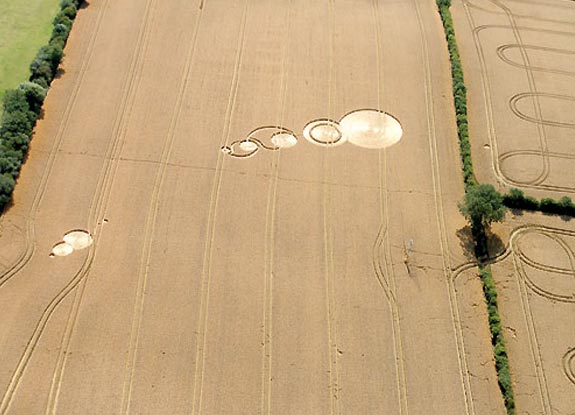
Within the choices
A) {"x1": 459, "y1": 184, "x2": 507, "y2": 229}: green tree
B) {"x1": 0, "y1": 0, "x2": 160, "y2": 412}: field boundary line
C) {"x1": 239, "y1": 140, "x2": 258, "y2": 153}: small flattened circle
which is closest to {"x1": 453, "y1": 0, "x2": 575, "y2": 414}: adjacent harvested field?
{"x1": 459, "y1": 184, "x2": 507, "y2": 229}: green tree

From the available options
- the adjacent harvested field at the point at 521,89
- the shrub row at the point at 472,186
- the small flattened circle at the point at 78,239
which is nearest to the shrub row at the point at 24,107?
the small flattened circle at the point at 78,239

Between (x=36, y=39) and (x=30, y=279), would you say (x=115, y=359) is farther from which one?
(x=36, y=39)

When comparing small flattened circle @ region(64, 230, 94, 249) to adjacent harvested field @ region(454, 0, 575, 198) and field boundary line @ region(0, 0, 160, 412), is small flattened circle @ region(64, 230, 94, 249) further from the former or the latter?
adjacent harvested field @ region(454, 0, 575, 198)

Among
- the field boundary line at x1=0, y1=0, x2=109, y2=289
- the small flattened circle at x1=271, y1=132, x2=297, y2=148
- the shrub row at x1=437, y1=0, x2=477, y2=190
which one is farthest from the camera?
the small flattened circle at x1=271, y1=132, x2=297, y2=148

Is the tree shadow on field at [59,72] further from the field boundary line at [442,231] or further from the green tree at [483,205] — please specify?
the green tree at [483,205]

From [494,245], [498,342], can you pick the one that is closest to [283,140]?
[494,245]

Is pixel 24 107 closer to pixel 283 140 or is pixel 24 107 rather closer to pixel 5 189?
pixel 5 189
